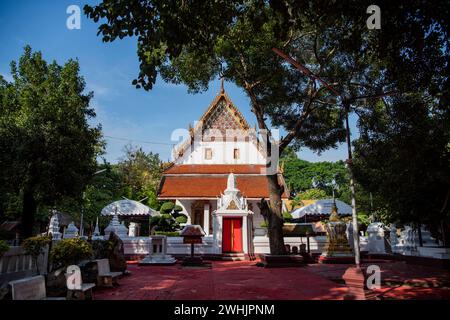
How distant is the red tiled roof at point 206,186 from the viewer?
928 inches

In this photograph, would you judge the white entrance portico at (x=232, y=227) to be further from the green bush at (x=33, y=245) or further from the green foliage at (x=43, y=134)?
the green bush at (x=33, y=245)

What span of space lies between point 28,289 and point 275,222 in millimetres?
11025

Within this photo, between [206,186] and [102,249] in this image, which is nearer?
[102,249]

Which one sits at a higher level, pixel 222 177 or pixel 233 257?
pixel 222 177

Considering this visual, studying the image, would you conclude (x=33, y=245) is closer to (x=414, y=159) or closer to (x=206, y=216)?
(x=414, y=159)

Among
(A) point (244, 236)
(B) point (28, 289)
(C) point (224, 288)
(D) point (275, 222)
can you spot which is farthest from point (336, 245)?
(B) point (28, 289)

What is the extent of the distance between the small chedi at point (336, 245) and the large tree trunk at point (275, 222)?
2.91 m

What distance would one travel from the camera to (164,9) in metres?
6.21

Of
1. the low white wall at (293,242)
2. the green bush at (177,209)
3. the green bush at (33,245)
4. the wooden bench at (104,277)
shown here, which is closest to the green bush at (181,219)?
the green bush at (177,209)

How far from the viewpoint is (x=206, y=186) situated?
2459 centimetres
